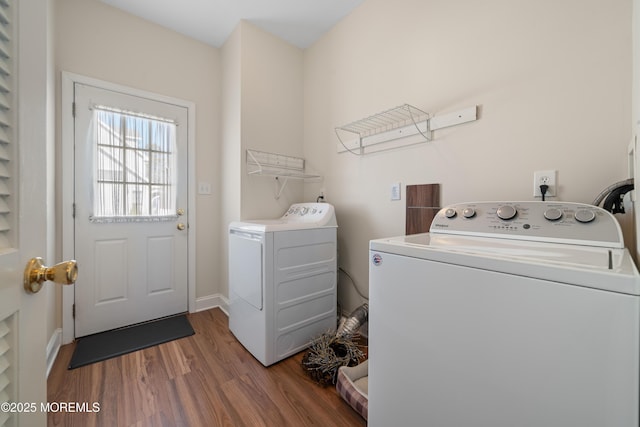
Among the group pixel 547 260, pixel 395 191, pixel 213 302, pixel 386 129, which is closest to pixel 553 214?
pixel 547 260

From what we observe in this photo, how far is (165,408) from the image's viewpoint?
4.26ft

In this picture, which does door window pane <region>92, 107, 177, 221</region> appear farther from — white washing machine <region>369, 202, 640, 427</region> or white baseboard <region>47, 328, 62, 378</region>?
white washing machine <region>369, 202, 640, 427</region>

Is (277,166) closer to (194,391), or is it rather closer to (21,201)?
(194,391)

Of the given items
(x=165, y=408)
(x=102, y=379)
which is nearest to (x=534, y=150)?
(x=165, y=408)

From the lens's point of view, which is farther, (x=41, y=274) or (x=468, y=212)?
(x=468, y=212)

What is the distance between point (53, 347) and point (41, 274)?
1.84 meters

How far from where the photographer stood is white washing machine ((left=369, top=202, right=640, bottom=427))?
512 millimetres

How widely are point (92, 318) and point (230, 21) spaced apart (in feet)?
8.82

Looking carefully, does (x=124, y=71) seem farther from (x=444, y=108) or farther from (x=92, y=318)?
(x=444, y=108)

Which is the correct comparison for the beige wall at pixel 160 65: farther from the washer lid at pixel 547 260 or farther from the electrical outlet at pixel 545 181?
the electrical outlet at pixel 545 181

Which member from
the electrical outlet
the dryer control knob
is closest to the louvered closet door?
the dryer control knob

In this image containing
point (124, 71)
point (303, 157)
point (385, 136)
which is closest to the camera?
point (385, 136)

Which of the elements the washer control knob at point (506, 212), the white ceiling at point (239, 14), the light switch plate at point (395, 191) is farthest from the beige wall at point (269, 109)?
the washer control knob at point (506, 212)

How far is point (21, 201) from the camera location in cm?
49
